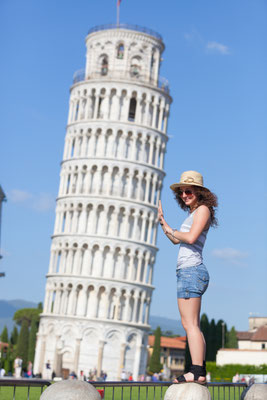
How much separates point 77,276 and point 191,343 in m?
55.6

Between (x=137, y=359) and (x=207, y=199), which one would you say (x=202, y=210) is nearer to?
(x=207, y=199)

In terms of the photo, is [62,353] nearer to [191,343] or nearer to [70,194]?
[70,194]

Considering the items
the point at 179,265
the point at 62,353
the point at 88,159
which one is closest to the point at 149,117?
the point at 88,159

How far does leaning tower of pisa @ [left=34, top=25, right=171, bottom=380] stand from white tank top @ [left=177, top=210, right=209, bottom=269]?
5400 cm

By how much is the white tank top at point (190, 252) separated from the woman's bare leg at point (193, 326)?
0.41 m

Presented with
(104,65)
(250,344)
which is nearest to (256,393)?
(104,65)

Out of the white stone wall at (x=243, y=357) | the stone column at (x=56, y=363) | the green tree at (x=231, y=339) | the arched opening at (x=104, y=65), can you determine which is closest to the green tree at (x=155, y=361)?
the green tree at (x=231, y=339)

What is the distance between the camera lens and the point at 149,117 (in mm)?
67562

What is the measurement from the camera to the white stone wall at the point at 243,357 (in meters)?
64.7

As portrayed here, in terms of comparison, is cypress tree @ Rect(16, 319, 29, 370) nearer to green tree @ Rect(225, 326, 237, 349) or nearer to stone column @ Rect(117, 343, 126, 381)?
stone column @ Rect(117, 343, 126, 381)

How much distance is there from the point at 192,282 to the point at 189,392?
4.19ft

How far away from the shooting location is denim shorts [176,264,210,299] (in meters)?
7.62

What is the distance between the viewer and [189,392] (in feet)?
25.5

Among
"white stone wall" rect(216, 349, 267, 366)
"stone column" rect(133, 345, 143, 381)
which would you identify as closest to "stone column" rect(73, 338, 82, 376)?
"stone column" rect(133, 345, 143, 381)
